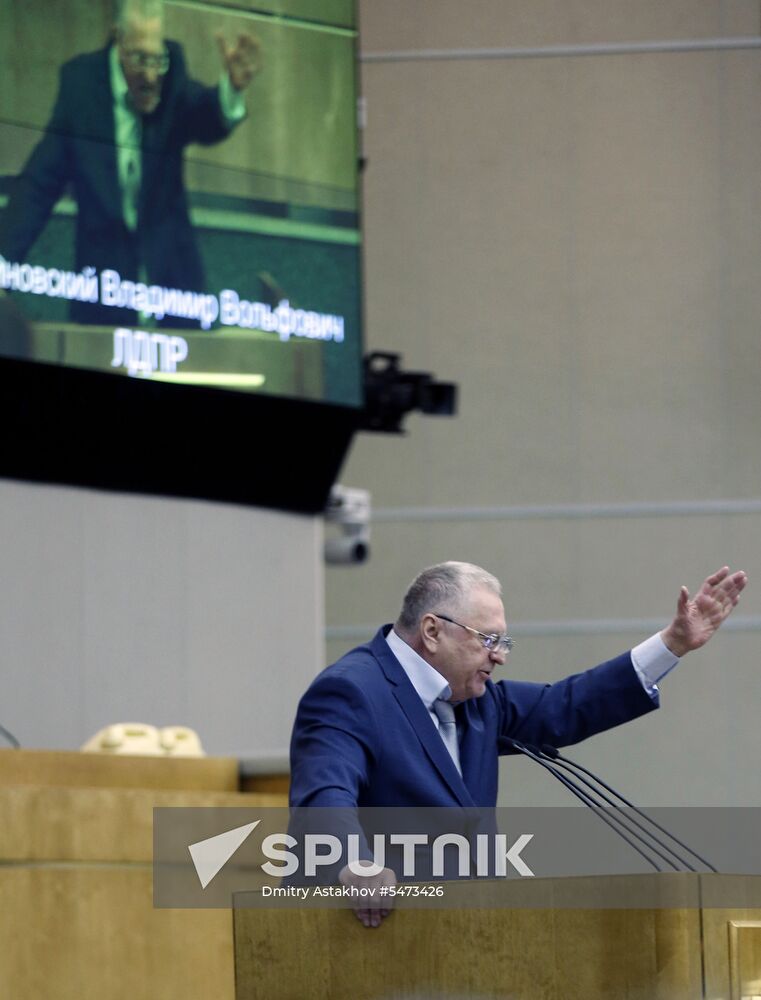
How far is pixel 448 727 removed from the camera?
3039 mm

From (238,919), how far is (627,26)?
860cm

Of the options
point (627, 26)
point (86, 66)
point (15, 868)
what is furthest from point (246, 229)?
point (627, 26)

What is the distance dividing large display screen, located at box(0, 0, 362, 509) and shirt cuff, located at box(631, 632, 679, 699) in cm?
331

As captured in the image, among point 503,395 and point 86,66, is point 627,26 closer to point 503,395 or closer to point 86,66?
point 503,395

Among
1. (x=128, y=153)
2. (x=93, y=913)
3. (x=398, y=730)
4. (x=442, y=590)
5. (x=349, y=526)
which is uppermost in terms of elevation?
(x=128, y=153)

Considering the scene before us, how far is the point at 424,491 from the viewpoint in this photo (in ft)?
33.6

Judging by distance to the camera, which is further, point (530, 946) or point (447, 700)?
point (447, 700)

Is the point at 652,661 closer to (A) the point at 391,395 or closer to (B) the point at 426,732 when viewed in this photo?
(B) the point at 426,732

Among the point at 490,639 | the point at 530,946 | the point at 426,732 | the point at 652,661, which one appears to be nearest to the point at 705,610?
the point at 652,661

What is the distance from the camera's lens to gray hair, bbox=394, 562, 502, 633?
300 cm

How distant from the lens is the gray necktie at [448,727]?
3027mm

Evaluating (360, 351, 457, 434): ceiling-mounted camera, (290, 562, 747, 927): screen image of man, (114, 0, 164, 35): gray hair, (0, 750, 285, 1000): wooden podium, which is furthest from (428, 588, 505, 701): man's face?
(360, 351, 457, 434): ceiling-mounted camera

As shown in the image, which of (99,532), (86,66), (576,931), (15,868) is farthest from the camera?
(99,532)

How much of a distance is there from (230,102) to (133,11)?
475 millimetres
